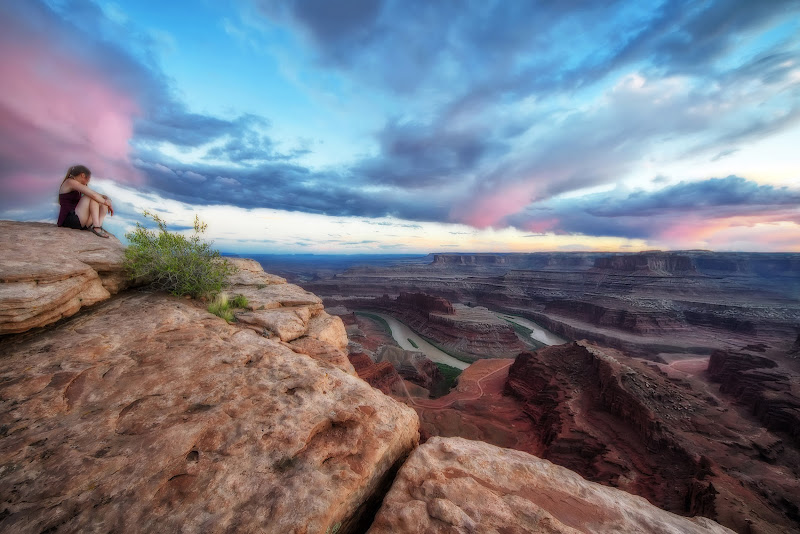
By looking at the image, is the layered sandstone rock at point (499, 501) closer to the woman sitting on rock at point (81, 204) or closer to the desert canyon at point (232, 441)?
the desert canyon at point (232, 441)

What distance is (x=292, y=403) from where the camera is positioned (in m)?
3.68

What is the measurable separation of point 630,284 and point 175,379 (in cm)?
8179

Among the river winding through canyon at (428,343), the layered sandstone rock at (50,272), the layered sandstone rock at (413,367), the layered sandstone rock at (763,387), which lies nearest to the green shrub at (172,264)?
the layered sandstone rock at (50,272)

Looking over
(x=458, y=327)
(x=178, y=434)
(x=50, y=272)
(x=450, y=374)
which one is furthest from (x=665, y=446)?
(x=458, y=327)

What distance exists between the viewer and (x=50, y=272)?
169 inches

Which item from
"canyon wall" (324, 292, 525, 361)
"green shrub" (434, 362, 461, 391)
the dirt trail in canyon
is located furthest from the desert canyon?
"canyon wall" (324, 292, 525, 361)

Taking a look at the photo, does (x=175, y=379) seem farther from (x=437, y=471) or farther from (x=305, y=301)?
(x=305, y=301)

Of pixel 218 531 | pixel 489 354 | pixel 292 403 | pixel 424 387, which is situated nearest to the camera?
pixel 218 531

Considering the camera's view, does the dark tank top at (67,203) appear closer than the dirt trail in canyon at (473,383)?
Yes

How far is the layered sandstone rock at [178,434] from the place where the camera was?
7.43 feet

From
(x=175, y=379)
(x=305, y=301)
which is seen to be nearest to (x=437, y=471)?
(x=175, y=379)

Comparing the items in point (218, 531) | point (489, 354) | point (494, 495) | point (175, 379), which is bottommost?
point (489, 354)

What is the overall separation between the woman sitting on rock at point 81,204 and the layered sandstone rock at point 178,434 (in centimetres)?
288

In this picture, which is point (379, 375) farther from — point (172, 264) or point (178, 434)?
point (178, 434)
